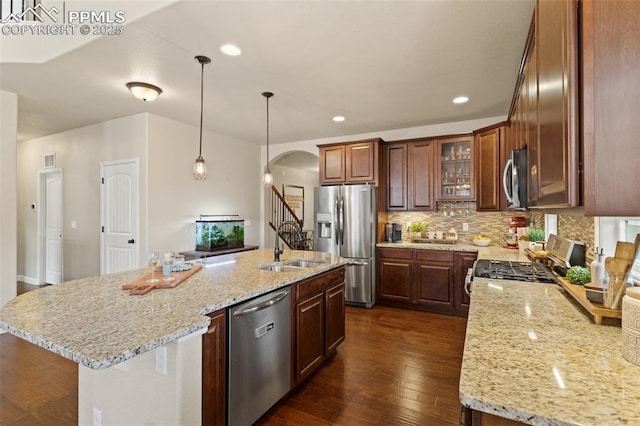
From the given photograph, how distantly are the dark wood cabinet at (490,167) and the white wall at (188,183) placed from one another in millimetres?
3797

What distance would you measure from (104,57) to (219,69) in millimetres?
923

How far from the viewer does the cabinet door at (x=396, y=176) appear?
15.2ft

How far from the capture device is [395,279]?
172 inches

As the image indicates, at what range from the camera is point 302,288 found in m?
2.26

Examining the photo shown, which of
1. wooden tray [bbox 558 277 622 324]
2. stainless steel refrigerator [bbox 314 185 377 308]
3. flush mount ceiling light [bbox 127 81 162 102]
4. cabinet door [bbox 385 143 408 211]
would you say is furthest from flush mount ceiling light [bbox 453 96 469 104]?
flush mount ceiling light [bbox 127 81 162 102]

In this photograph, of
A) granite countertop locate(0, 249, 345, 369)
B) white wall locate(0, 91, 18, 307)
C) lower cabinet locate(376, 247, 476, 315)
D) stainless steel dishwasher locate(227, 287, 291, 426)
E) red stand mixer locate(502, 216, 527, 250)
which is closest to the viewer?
granite countertop locate(0, 249, 345, 369)

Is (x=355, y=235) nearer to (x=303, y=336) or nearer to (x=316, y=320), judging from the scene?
(x=316, y=320)

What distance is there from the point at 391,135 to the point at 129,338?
4.54 metres

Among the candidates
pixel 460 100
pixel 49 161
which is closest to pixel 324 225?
pixel 460 100

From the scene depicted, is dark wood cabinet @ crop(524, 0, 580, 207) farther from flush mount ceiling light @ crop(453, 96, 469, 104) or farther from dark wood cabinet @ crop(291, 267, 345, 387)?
flush mount ceiling light @ crop(453, 96, 469, 104)

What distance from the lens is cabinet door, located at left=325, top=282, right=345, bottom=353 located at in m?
2.68

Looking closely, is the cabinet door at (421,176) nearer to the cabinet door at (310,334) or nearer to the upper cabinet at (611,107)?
the cabinet door at (310,334)

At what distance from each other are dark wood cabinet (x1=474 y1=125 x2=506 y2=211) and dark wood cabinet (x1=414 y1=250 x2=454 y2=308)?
796 mm

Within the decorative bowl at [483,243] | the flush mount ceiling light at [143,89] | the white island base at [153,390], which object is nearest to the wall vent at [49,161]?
the flush mount ceiling light at [143,89]
